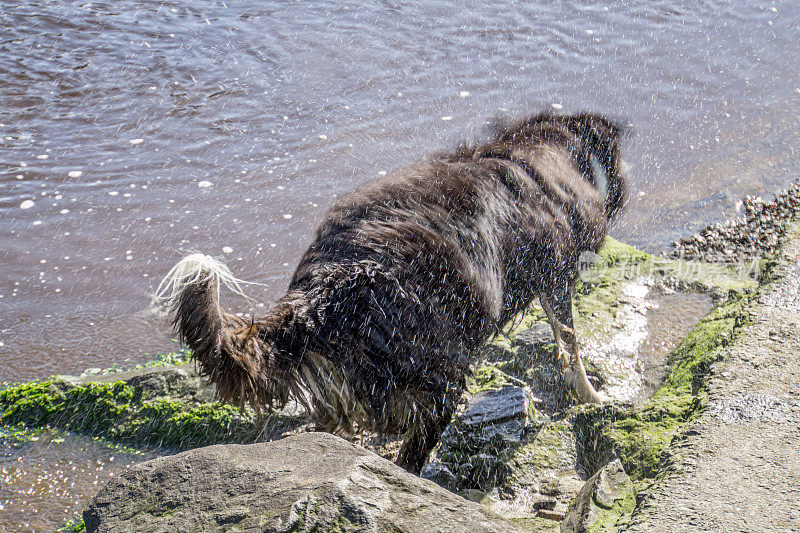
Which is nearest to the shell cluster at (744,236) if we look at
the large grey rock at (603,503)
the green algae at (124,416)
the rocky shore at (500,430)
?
the rocky shore at (500,430)

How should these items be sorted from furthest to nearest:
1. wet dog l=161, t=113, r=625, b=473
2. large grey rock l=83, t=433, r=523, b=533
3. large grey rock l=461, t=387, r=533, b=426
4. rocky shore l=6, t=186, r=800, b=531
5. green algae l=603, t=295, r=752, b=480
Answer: large grey rock l=461, t=387, r=533, b=426 → green algae l=603, t=295, r=752, b=480 → wet dog l=161, t=113, r=625, b=473 → rocky shore l=6, t=186, r=800, b=531 → large grey rock l=83, t=433, r=523, b=533

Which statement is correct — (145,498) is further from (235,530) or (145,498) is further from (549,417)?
(549,417)

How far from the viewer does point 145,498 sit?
2064 millimetres

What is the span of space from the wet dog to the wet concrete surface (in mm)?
975

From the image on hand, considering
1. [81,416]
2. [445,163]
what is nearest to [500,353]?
[445,163]

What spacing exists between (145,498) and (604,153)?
10.7ft

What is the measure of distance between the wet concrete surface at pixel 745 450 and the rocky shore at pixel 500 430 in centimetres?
8

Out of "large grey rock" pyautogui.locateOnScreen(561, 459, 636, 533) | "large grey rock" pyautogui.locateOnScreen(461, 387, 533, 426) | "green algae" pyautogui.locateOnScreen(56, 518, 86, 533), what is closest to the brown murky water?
"green algae" pyautogui.locateOnScreen(56, 518, 86, 533)

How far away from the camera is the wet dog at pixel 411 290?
2422 mm

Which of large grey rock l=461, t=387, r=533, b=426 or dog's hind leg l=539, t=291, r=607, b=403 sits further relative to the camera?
dog's hind leg l=539, t=291, r=607, b=403

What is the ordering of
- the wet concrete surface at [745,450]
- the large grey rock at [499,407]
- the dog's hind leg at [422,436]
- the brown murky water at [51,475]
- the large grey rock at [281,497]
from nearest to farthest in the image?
the large grey rock at [281,497]
the wet concrete surface at [745,450]
the brown murky water at [51,475]
the dog's hind leg at [422,436]
the large grey rock at [499,407]

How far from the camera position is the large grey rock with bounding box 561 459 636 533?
2268 millimetres

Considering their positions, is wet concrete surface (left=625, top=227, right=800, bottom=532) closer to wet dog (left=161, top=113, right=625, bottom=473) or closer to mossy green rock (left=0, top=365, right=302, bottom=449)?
wet dog (left=161, top=113, right=625, bottom=473)

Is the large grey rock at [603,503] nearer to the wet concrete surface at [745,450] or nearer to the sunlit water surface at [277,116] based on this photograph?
the wet concrete surface at [745,450]
